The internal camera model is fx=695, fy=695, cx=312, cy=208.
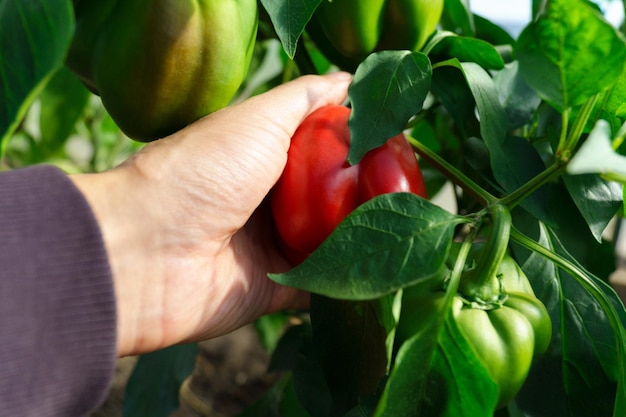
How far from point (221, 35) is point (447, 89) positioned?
204 mm

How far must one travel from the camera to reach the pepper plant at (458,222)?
0.41m

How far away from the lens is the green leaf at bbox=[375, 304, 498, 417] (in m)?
0.41

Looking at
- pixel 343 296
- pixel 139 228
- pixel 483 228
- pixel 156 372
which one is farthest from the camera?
pixel 156 372

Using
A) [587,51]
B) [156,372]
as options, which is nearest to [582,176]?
[587,51]

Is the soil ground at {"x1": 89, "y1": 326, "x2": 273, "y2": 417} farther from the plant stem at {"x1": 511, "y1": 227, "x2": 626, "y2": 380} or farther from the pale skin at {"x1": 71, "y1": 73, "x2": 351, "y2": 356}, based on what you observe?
the plant stem at {"x1": 511, "y1": 227, "x2": 626, "y2": 380}

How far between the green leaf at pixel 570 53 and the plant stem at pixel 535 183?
0.05m

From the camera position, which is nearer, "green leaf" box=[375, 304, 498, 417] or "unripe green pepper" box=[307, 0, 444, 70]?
"green leaf" box=[375, 304, 498, 417]

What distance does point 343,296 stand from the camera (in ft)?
1.32

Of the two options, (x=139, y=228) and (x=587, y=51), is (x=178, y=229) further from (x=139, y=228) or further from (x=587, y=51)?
(x=587, y=51)

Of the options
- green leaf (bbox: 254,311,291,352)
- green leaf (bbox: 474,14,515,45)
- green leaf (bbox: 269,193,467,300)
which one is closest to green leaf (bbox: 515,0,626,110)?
green leaf (bbox: 269,193,467,300)

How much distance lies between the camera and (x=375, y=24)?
0.57m

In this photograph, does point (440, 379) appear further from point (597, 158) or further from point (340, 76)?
point (340, 76)

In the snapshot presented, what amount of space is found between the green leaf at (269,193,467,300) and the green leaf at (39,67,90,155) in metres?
0.47

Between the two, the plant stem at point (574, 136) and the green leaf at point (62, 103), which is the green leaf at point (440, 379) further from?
the green leaf at point (62, 103)
